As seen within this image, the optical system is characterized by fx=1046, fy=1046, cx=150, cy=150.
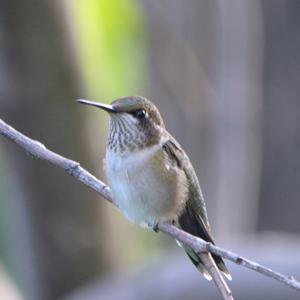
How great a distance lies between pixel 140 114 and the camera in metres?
4.99

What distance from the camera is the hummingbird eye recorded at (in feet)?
16.3

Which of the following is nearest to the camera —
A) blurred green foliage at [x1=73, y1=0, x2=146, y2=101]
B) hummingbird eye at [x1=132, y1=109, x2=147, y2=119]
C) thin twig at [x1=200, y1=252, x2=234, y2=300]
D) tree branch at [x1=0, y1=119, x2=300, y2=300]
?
thin twig at [x1=200, y1=252, x2=234, y2=300]

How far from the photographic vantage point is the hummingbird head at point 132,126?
16.1 feet

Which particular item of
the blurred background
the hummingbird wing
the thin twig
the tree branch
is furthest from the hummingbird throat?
the blurred background

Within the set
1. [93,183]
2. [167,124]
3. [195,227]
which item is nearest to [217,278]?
[93,183]

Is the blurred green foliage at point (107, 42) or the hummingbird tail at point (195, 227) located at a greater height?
the blurred green foliage at point (107, 42)

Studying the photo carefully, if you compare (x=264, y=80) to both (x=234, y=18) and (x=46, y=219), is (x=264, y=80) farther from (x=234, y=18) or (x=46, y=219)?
(x=46, y=219)

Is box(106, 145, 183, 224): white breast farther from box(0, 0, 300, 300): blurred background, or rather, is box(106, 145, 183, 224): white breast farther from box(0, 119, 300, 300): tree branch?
box(0, 0, 300, 300): blurred background

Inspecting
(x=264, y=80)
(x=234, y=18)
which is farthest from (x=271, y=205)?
(x=234, y=18)

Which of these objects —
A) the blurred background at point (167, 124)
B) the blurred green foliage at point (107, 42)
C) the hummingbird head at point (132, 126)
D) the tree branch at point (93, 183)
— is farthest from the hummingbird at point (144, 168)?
the blurred green foliage at point (107, 42)

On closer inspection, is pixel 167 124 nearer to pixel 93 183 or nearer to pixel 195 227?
pixel 195 227

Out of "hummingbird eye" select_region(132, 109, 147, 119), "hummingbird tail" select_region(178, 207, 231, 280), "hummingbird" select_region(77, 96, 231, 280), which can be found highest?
"hummingbird eye" select_region(132, 109, 147, 119)

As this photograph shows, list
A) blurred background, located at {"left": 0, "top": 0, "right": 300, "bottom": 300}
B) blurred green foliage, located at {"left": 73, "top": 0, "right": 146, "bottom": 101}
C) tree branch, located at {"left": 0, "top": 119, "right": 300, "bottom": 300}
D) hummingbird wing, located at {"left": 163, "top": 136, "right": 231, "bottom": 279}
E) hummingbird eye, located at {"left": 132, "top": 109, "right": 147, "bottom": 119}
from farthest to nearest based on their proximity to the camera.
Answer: blurred background, located at {"left": 0, "top": 0, "right": 300, "bottom": 300} < blurred green foliage, located at {"left": 73, "top": 0, "right": 146, "bottom": 101} < hummingbird wing, located at {"left": 163, "top": 136, "right": 231, "bottom": 279} < hummingbird eye, located at {"left": 132, "top": 109, "right": 147, "bottom": 119} < tree branch, located at {"left": 0, "top": 119, "right": 300, "bottom": 300}

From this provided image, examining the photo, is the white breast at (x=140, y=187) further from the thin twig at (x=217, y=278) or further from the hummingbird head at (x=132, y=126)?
the thin twig at (x=217, y=278)
